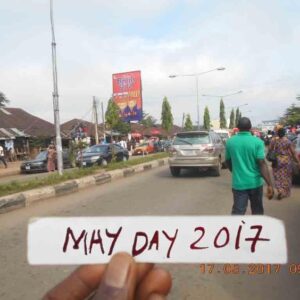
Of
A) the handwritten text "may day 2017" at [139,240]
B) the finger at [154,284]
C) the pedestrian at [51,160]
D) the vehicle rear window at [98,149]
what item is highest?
the handwritten text "may day 2017" at [139,240]

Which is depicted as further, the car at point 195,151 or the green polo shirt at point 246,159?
the car at point 195,151

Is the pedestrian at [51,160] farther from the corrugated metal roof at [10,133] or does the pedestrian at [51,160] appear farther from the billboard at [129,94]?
the corrugated metal roof at [10,133]

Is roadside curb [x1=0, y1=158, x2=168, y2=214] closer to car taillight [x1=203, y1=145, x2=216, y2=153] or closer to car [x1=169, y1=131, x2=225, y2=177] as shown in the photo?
car [x1=169, y1=131, x2=225, y2=177]

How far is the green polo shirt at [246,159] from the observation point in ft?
18.3

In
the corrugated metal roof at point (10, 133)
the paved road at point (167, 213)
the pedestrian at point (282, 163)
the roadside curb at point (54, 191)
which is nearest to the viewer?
the paved road at point (167, 213)

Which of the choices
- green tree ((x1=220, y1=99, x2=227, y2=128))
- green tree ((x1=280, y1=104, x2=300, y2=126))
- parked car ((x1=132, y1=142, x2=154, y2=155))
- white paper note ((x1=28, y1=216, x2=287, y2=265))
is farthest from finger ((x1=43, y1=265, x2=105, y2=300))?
green tree ((x1=220, y1=99, x2=227, y2=128))

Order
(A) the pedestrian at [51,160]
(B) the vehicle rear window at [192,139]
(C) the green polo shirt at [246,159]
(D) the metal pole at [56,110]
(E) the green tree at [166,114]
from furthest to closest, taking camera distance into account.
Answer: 1. (E) the green tree at [166,114]
2. (A) the pedestrian at [51,160]
3. (D) the metal pole at [56,110]
4. (B) the vehicle rear window at [192,139]
5. (C) the green polo shirt at [246,159]

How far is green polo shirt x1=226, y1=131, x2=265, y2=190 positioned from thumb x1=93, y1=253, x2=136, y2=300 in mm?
3707

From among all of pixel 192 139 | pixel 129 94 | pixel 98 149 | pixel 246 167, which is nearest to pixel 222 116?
pixel 129 94

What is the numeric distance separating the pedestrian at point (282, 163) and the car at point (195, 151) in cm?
503

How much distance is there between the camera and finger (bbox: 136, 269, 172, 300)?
222 cm

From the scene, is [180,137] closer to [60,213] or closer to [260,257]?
[60,213]

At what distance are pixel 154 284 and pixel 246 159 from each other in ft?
11.7
